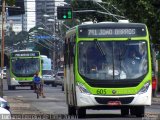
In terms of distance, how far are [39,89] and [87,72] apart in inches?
1057

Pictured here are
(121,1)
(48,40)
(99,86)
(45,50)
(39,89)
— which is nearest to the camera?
(99,86)

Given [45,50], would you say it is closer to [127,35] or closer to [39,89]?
[39,89]

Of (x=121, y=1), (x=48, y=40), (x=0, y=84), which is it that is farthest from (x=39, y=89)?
(x=48, y=40)

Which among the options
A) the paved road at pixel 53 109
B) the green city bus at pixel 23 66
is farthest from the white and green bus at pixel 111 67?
the green city bus at pixel 23 66

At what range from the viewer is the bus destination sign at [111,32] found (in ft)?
93.3

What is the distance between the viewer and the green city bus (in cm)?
7050

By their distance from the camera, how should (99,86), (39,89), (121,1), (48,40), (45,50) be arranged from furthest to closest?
(45,50)
(48,40)
(39,89)
(121,1)
(99,86)

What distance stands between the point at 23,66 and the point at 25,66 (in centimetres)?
22

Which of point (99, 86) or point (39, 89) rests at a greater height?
point (99, 86)

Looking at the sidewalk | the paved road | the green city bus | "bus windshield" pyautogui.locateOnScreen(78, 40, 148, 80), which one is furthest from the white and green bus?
the green city bus

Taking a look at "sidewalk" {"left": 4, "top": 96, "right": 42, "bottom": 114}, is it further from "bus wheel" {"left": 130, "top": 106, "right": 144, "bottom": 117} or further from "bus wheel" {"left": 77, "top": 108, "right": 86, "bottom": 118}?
"bus wheel" {"left": 130, "top": 106, "right": 144, "bottom": 117}

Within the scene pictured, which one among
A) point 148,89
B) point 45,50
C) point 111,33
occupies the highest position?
point 111,33

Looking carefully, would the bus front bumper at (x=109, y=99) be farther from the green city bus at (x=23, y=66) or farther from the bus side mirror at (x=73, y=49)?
the green city bus at (x=23, y=66)

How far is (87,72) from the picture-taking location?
2794cm
